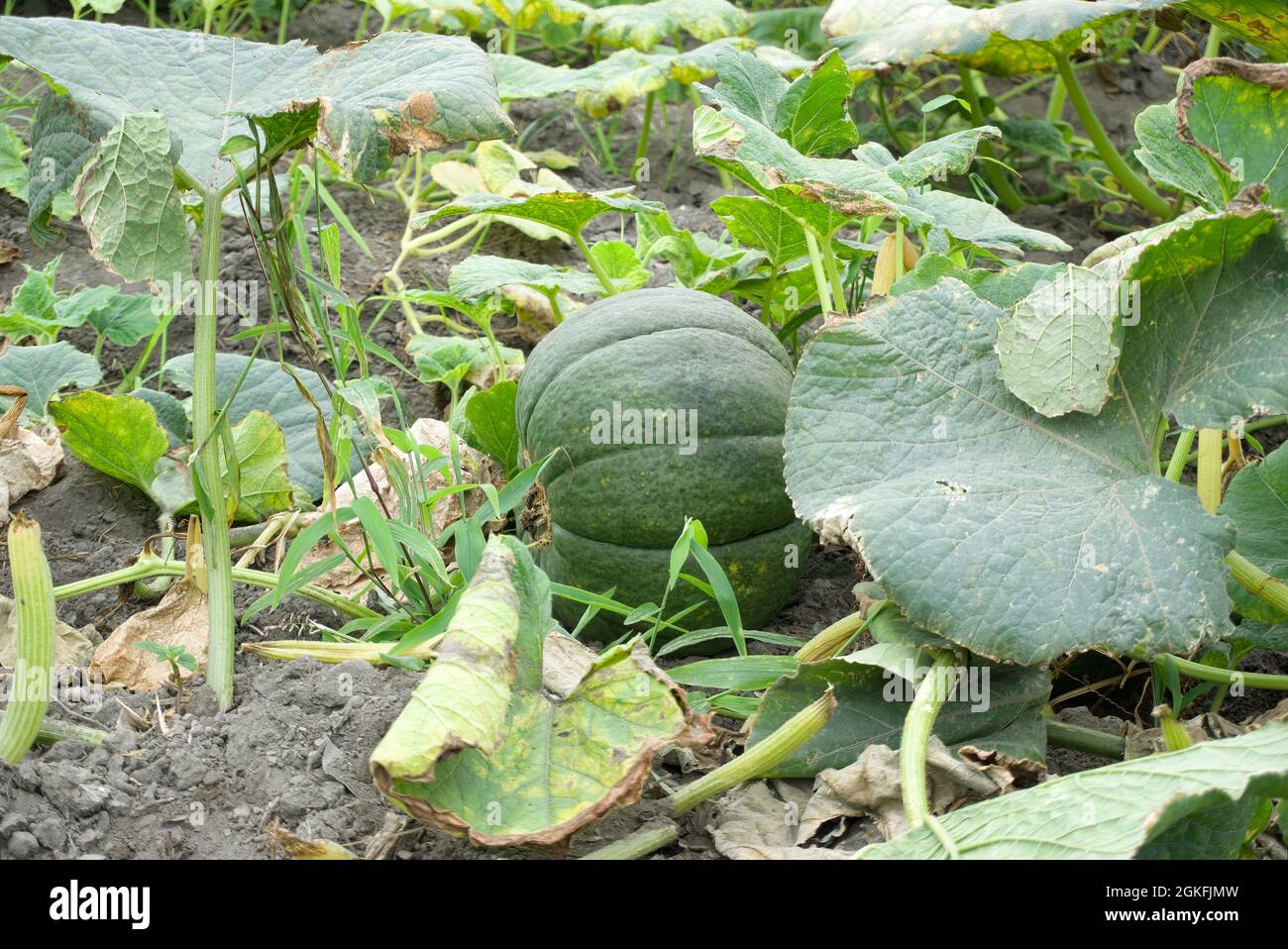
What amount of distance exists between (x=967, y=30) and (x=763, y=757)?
7.24 feet

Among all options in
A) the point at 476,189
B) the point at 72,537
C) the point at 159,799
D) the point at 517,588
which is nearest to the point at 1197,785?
the point at 517,588

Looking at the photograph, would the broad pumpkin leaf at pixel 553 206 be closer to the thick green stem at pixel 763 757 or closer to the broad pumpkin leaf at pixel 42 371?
the broad pumpkin leaf at pixel 42 371

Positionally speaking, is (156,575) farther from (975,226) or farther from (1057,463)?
(975,226)

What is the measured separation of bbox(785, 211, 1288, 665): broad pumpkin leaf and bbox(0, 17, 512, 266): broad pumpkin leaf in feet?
2.27

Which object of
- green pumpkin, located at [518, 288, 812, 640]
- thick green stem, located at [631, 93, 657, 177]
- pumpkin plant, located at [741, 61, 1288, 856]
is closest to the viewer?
pumpkin plant, located at [741, 61, 1288, 856]

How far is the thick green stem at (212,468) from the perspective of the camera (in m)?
1.85

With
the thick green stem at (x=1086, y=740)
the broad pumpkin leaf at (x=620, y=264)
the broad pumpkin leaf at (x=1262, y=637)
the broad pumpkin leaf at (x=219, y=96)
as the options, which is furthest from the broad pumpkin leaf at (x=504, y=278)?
the broad pumpkin leaf at (x=1262, y=637)

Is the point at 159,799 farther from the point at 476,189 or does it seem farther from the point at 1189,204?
the point at 1189,204

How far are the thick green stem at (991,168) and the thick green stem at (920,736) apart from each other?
8.17ft

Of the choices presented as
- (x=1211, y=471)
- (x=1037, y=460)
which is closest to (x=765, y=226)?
(x=1037, y=460)

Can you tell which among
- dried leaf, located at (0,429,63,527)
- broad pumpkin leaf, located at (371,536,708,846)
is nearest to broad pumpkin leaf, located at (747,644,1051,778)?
broad pumpkin leaf, located at (371,536,708,846)

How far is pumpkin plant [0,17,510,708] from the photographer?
172 cm

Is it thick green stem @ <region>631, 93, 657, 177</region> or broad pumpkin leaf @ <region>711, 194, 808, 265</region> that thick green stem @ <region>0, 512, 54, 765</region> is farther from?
thick green stem @ <region>631, 93, 657, 177</region>

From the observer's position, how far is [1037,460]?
75.0 inches
